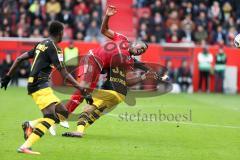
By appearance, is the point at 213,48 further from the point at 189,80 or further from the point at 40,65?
the point at 40,65

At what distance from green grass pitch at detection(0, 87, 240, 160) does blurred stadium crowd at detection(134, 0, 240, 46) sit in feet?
28.3

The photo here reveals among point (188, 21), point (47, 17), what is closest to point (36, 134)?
point (47, 17)

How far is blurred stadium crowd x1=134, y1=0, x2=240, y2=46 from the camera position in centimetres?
2844

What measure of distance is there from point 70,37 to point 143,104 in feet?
27.7

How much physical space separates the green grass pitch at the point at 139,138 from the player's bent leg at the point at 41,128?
0.59 ft

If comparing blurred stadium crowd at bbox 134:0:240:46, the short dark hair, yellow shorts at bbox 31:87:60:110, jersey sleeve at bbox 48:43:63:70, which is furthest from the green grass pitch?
blurred stadium crowd at bbox 134:0:240:46

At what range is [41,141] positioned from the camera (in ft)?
39.5

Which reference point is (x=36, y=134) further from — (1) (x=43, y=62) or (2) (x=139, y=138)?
(2) (x=139, y=138)

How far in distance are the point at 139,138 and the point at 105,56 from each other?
1823 millimetres

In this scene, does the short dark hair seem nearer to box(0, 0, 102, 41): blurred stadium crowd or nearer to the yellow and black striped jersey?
the yellow and black striped jersey

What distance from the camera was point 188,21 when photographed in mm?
28859

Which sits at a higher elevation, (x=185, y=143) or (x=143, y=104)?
(x=185, y=143)

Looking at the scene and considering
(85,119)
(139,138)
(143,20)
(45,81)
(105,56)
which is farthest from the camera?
(143,20)

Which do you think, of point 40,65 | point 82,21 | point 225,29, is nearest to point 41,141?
point 40,65
